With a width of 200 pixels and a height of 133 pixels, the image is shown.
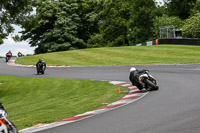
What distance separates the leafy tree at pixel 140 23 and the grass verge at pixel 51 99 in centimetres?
5300

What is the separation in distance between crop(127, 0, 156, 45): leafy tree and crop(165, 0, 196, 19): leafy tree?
20.5 ft

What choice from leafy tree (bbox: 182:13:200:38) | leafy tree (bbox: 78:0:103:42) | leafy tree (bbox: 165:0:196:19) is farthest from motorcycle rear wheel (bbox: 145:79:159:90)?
leafy tree (bbox: 165:0:196:19)

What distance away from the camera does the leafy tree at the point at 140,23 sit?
233ft

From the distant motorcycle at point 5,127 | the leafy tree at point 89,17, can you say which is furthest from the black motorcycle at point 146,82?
the leafy tree at point 89,17

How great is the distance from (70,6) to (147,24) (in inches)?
684

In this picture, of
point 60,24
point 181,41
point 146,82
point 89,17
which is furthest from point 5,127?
point 89,17

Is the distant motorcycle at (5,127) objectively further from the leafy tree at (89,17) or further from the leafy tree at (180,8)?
the leafy tree at (180,8)

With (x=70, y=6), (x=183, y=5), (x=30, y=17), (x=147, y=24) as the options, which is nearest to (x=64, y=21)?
(x=70, y=6)

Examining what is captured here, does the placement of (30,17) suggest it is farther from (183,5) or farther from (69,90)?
(183,5)

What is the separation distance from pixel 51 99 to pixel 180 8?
69355 mm

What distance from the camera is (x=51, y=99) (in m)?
13.8

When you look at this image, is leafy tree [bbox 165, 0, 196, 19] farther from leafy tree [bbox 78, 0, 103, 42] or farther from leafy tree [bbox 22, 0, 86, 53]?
leafy tree [bbox 22, 0, 86, 53]

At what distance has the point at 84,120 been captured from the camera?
809 cm

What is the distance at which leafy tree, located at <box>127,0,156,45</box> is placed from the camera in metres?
71.1
